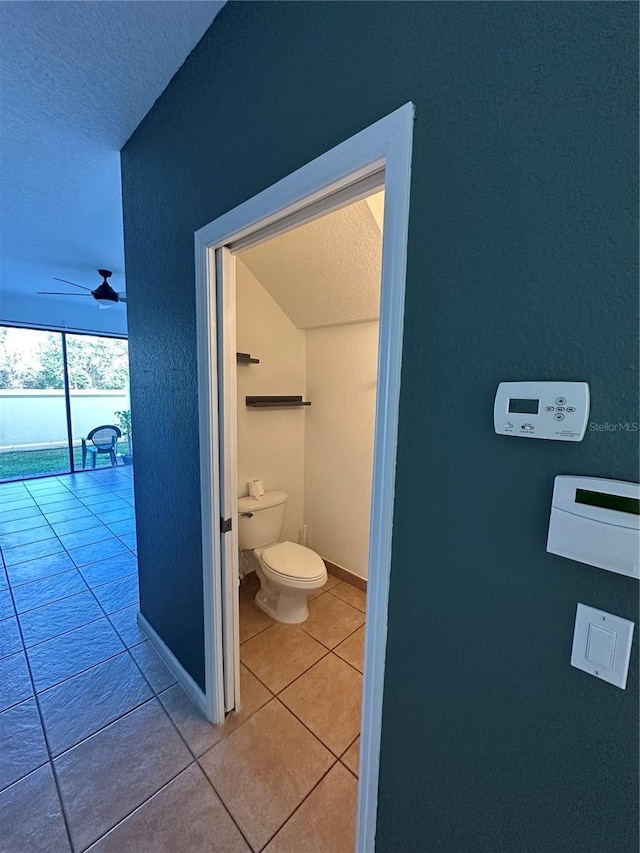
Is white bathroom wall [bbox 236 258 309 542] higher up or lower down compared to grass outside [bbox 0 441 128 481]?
higher up

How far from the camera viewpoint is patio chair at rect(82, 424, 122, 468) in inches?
217

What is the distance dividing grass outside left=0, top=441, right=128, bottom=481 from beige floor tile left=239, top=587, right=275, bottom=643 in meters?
4.69

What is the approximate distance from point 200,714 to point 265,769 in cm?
40

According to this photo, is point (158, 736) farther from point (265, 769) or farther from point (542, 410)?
point (542, 410)

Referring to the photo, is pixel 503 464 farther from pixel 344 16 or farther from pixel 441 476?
pixel 344 16

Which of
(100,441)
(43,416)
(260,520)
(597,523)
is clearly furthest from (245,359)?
(43,416)

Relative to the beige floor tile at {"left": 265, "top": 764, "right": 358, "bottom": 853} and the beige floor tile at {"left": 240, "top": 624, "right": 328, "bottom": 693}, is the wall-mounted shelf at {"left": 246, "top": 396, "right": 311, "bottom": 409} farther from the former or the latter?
the beige floor tile at {"left": 265, "top": 764, "right": 358, "bottom": 853}

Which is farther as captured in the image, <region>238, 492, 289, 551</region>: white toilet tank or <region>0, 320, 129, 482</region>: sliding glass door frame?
<region>0, 320, 129, 482</region>: sliding glass door frame

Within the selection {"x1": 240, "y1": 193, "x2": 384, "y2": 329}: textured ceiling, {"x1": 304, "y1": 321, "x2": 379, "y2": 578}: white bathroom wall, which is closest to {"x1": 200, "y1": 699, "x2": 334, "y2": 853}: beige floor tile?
{"x1": 304, "y1": 321, "x2": 379, "y2": 578}: white bathroom wall

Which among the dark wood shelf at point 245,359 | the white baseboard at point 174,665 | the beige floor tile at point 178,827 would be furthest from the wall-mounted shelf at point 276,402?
the beige floor tile at point 178,827

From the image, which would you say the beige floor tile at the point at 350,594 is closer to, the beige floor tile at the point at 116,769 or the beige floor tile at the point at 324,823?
the beige floor tile at the point at 324,823

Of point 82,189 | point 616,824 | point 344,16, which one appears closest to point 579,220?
point 344,16

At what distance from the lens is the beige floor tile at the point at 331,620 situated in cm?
201

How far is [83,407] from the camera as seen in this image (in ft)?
17.9
